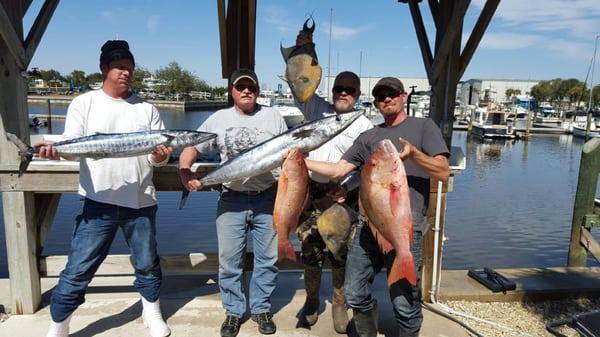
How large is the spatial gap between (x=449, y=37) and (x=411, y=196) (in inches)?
70.9

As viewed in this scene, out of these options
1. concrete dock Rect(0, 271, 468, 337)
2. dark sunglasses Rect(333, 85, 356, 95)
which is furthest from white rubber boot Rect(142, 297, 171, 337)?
dark sunglasses Rect(333, 85, 356, 95)

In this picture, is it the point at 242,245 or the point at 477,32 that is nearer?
the point at 242,245

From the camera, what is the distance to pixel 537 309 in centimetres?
442

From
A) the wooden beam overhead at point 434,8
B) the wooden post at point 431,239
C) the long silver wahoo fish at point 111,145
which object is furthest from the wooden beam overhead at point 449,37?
the long silver wahoo fish at point 111,145

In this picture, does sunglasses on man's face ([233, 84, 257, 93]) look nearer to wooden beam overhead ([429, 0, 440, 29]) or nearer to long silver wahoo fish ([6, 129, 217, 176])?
long silver wahoo fish ([6, 129, 217, 176])

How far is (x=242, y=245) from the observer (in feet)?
11.0

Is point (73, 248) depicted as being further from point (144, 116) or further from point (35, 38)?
point (35, 38)

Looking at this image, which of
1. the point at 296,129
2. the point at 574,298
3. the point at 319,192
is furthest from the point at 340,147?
the point at 574,298

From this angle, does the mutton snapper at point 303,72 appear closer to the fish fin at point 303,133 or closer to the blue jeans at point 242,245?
the fish fin at point 303,133

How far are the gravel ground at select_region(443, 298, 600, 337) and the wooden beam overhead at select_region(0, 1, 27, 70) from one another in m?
4.39

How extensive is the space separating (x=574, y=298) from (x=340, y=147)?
3.47 metres

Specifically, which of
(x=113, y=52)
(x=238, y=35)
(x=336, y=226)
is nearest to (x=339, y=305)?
(x=336, y=226)

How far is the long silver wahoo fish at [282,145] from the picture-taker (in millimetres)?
2682

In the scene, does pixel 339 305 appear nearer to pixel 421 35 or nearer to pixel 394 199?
pixel 394 199
